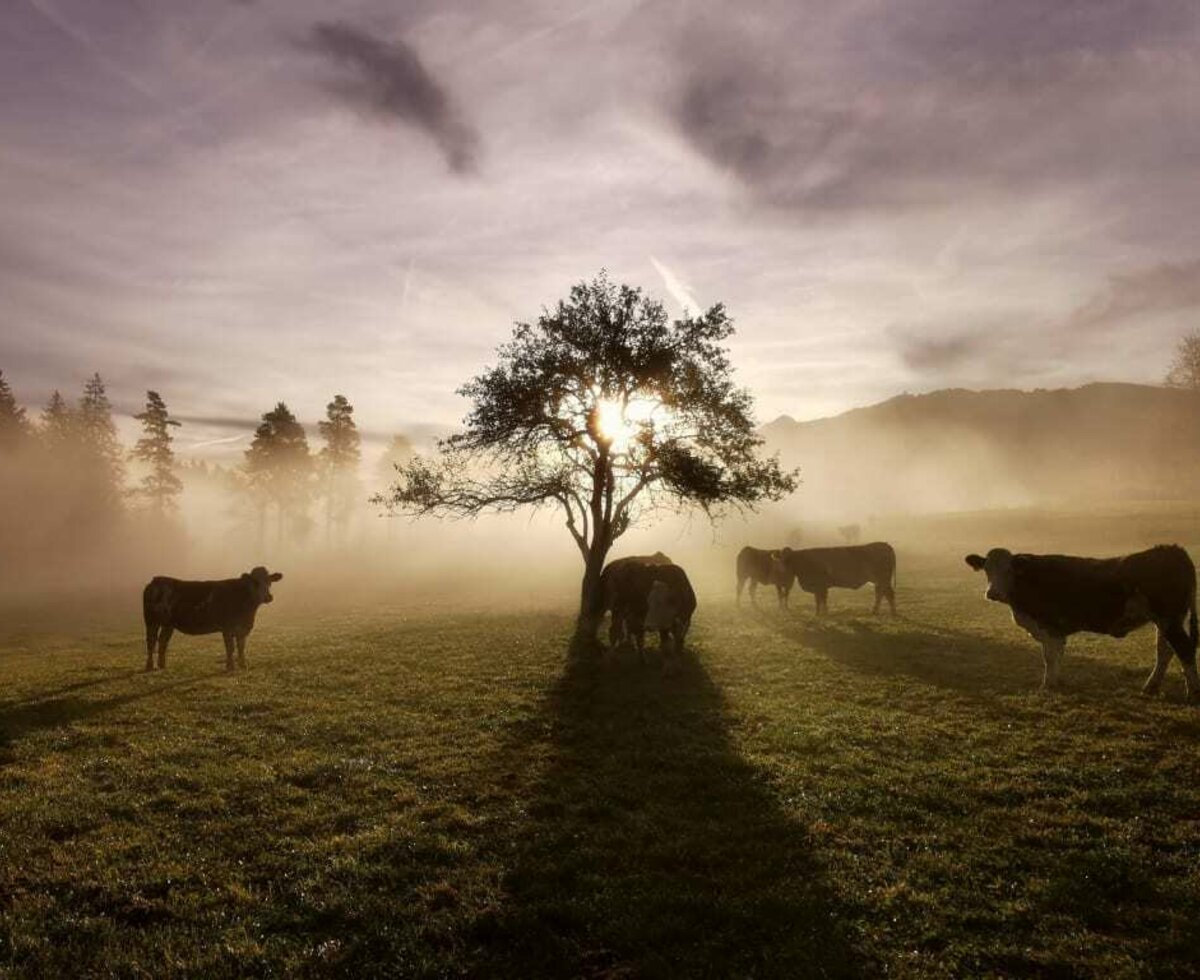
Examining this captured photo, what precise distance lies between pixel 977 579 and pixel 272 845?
117 feet

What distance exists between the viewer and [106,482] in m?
67.7

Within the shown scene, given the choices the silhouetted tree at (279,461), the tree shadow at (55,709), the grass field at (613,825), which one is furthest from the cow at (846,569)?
the silhouetted tree at (279,461)

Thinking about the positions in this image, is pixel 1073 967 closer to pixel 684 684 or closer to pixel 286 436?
pixel 684 684

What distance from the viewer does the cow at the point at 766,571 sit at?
1092 inches

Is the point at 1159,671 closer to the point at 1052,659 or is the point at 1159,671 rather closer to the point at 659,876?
the point at 1052,659

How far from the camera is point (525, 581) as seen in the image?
50.4 meters

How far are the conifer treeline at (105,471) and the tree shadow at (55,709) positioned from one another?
56.8m

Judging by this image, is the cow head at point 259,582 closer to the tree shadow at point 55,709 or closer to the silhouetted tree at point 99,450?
the tree shadow at point 55,709

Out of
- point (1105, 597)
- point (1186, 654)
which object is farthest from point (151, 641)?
point (1186, 654)

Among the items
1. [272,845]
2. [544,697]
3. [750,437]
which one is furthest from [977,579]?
[272,845]

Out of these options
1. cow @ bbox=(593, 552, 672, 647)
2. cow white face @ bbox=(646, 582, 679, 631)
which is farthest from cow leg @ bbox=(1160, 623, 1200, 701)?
cow @ bbox=(593, 552, 672, 647)

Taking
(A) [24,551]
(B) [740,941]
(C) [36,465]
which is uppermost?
(C) [36,465]

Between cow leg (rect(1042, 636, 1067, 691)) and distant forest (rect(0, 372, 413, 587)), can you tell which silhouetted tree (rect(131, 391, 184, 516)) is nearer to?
distant forest (rect(0, 372, 413, 587))

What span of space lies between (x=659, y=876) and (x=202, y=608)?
682 inches
